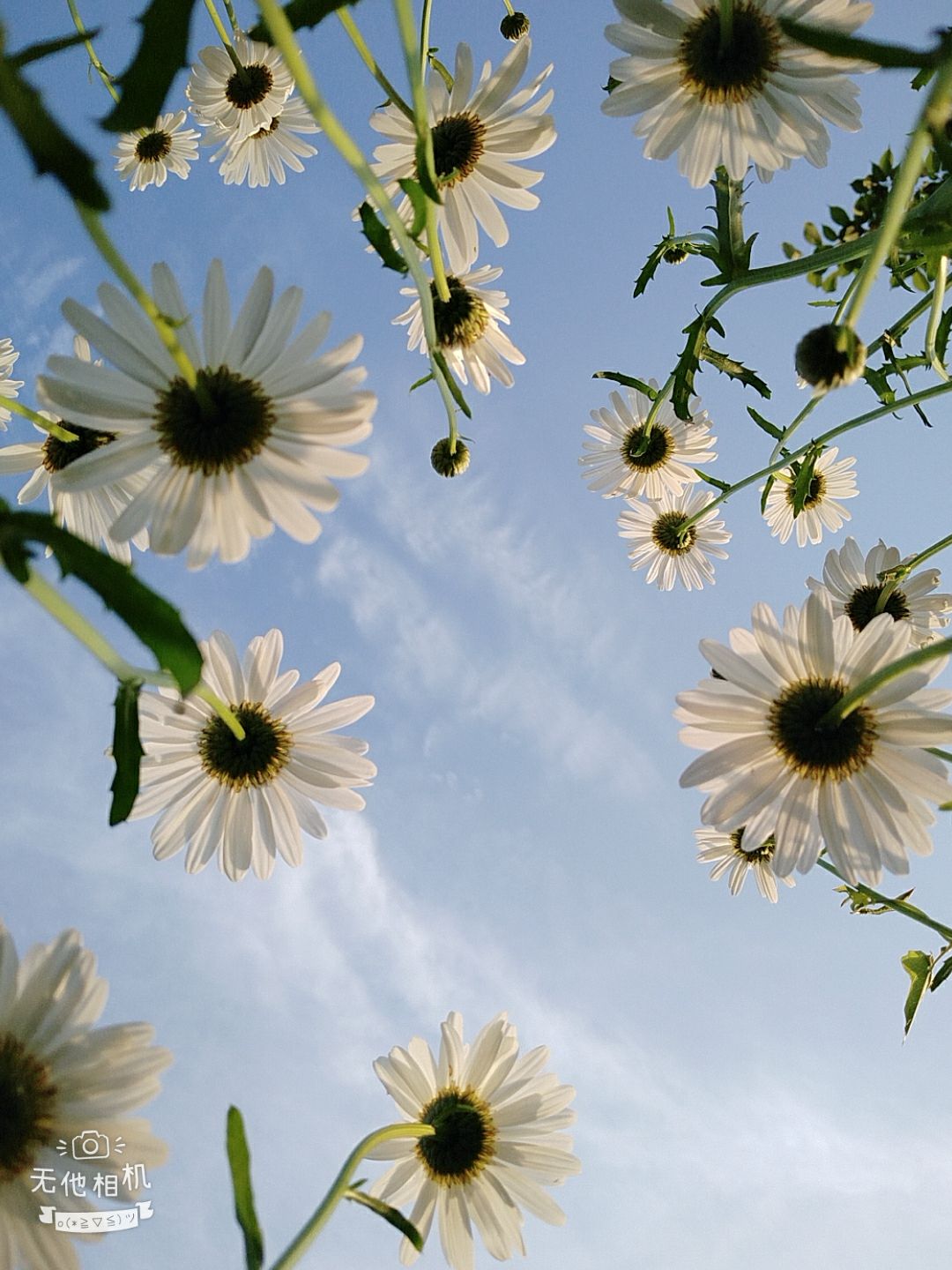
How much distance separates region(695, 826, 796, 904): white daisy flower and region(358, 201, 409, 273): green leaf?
1835 millimetres

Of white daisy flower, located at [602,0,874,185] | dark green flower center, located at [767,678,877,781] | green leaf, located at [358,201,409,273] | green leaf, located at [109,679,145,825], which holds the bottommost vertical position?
green leaf, located at [109,679,145,825]

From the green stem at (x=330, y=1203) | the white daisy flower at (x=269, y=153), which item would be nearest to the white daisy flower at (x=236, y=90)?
the white daisy flower at (x=269, y=153)

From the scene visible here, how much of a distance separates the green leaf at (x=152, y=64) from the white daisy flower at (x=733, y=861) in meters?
2.11

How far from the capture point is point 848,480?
3.44m

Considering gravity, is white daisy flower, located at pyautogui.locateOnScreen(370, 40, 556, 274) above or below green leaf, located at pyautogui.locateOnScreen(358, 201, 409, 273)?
above

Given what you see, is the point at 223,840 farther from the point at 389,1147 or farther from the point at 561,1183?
the point at 561,1183

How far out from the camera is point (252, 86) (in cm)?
264

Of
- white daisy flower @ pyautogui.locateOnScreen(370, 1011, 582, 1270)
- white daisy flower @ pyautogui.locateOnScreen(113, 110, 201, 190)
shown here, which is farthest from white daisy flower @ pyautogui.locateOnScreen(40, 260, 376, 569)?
white daisy flower @ pyautogui.locateOnScreen(113, 110, 201, 190)

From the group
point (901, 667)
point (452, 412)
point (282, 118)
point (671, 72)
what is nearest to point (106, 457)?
point (452, 412)

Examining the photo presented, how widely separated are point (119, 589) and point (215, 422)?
0.28 m

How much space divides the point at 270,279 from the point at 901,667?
0.75 m

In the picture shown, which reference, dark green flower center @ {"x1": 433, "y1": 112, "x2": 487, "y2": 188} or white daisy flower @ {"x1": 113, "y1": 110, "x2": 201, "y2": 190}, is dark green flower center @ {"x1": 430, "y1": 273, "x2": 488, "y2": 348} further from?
white daisy flower @ {"x1": 113, "y1": 110, "x2": 201, "y2": 190}

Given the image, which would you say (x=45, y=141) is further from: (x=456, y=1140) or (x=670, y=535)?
(x=670, y=535)

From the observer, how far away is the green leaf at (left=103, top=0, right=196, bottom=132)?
0.93 m
